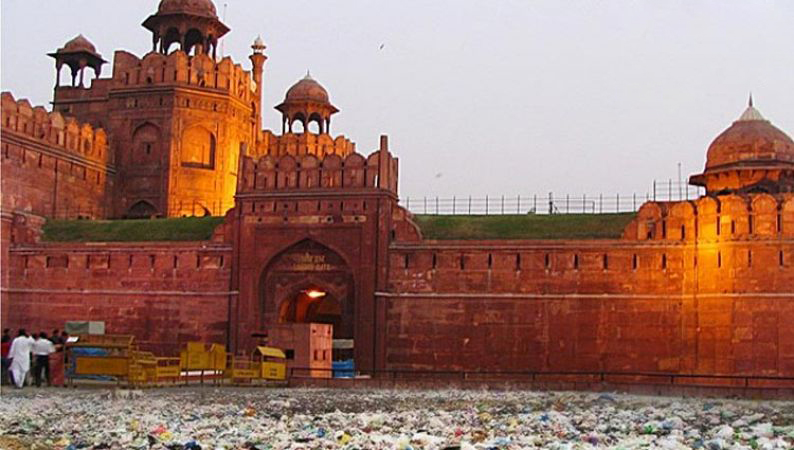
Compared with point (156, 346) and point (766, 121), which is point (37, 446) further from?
point (766, 121)

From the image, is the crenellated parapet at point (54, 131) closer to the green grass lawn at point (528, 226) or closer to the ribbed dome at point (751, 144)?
the green grass lawn at point (528, 226)

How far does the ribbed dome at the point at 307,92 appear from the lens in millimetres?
44906

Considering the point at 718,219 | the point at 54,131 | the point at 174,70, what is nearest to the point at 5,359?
the point at 54,131

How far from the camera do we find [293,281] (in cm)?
3341

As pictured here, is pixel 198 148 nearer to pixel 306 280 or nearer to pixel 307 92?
pixel 307 92

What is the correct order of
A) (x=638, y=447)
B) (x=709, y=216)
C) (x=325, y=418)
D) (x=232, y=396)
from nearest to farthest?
1. (x=638, y=447)
2. (x=325, y=418)
3. (x=232, y=396)
4. (x=709, y=216)

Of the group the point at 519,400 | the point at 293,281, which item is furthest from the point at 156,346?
the point at 519,400

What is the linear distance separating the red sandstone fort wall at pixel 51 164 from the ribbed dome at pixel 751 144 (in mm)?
20540

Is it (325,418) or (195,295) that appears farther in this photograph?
(195,295)

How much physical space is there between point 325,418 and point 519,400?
6193 millimetres

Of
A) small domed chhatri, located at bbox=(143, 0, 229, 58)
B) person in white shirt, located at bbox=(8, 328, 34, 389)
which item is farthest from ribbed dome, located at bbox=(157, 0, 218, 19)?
person in white shirt, located at bbox=(8, 328, 34, 389)

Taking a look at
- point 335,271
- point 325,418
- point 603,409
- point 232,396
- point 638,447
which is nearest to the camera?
point 638,447

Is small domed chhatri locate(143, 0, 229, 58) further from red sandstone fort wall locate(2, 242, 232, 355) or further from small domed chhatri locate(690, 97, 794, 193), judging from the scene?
small domed chhatri locate(690, 97, 794, 193)

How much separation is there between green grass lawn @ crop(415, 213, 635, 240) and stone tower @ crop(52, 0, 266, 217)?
1132 cm
